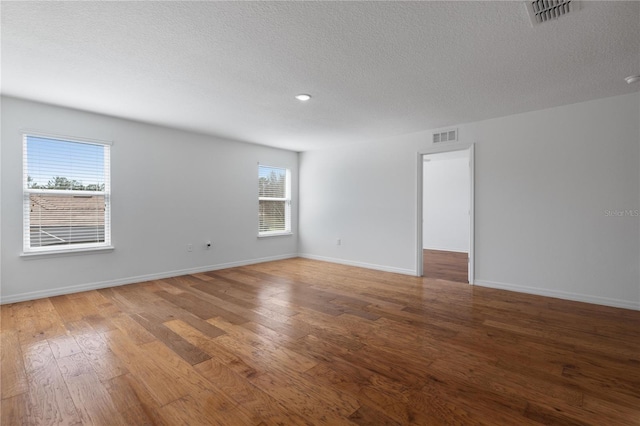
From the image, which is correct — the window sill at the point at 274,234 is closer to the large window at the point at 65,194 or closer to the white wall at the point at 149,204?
the white wall at the point at 149,204

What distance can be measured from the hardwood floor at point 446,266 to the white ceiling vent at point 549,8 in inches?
147

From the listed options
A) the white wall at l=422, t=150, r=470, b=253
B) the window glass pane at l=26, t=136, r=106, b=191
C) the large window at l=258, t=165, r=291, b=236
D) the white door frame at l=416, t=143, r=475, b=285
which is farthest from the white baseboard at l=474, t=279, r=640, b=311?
the window glass pane at l=26, t=136, r=106, b=191

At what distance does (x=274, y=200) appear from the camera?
6680mm

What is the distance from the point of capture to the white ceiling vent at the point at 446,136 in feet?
15.5

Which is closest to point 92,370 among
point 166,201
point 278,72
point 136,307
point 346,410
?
point 136,307

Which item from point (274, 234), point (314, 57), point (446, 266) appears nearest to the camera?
point (314, 57)

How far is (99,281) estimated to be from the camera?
4254 mm

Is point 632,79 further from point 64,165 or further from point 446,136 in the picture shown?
point 64,165

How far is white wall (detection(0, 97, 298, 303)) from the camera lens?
3.64m

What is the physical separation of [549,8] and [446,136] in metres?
2.91

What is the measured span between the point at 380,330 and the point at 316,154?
461 cm

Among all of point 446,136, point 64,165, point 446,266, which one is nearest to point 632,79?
point 446,136

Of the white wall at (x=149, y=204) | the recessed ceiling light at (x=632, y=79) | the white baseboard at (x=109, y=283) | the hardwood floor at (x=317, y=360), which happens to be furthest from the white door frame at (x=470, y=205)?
the white baseboard at (x=109, y=283)

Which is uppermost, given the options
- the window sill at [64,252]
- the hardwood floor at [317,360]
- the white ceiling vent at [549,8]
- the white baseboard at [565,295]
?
the white ceiling vent at [549,8]
